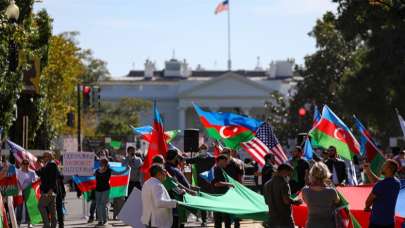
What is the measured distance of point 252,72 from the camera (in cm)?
18875

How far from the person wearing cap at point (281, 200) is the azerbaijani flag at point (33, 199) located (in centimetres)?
1072

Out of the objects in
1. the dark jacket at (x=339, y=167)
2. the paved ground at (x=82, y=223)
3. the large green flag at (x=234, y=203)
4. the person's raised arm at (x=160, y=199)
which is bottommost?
the paved ground at (x=82, y=223)

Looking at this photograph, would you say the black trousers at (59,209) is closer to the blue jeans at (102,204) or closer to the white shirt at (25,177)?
the white shirt at (25,177)

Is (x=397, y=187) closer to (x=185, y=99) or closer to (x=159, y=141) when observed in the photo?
(x=159, y=141)

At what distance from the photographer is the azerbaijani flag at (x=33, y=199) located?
2411 cm

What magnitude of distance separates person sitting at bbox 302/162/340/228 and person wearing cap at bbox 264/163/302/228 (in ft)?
3.41

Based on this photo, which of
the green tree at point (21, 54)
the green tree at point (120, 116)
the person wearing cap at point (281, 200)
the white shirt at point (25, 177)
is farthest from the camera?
the green tree at point (120, 116)

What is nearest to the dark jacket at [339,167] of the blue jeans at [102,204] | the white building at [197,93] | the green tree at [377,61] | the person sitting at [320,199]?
the blue jeans at [102,204]

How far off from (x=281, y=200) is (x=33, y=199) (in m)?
11.3

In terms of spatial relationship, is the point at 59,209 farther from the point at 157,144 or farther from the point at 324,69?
the point at 324,69

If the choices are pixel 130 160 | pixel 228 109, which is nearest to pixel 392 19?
pixel 130 160

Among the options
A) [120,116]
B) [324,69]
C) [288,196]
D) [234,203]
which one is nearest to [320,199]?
[288,196]

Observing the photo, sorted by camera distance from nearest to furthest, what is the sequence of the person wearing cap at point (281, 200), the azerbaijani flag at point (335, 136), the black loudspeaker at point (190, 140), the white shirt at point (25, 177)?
the person wearing cap at point (281, 200) → the azerbaijani flag at point (335, 136) → the white shirt at point (25, 177) → the black loudspeaker at point (190, 140)

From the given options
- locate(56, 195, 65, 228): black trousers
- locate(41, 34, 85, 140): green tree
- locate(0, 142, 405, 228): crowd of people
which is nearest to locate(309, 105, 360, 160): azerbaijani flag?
locate(0, 142, 405, 228): crowd of people
